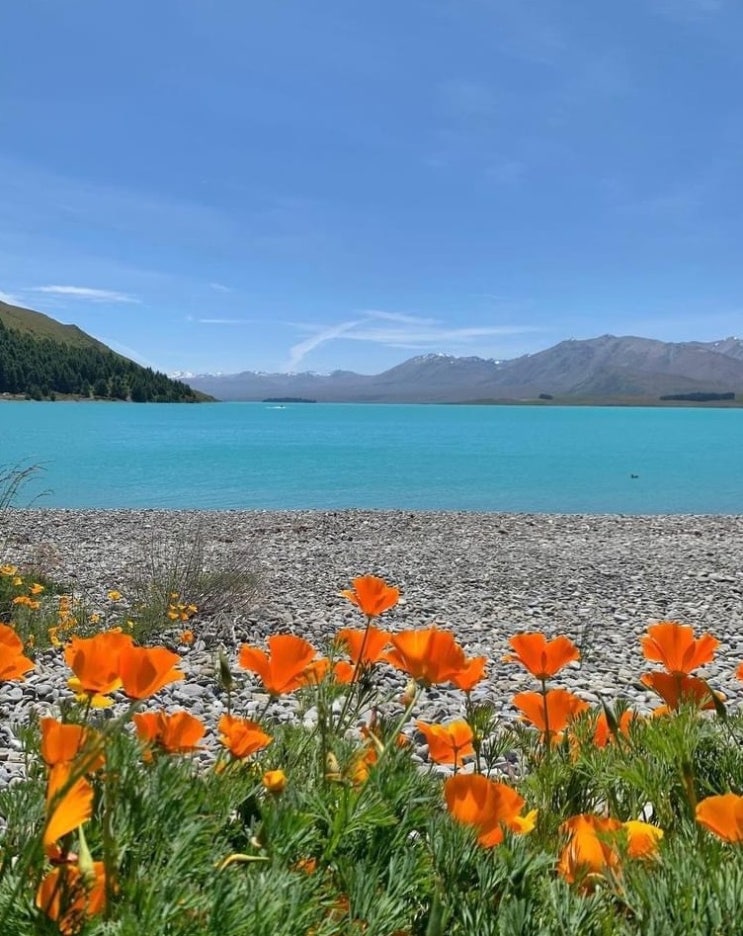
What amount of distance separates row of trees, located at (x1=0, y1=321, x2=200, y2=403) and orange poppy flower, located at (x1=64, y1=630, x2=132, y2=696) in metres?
142

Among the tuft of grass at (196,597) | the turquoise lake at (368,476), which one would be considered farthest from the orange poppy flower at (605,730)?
the turquoise lake at (368,476)

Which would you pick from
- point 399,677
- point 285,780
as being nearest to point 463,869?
point 285,780

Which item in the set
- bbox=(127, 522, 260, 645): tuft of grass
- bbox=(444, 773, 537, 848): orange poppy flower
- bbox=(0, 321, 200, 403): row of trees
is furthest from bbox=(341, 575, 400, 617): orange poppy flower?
bbox=(0, 321, 200, 403): row of trees

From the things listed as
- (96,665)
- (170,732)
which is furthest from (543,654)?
(96,665)

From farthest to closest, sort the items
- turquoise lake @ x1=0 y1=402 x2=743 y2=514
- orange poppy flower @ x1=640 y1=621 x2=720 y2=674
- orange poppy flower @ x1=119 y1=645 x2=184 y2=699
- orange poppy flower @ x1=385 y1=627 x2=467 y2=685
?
turquoise lake @ x1=0 y1=402 x2=743 y2=514
orange poppy flower @ x1=640 y1=621 x2=720 y2=674
orange poppy flower @ x1=385 y1=627 x2=467 y2=685
orange poppy flower @ x1=119 y1=645 x2=184 y2=699

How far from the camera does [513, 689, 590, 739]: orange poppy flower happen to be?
4.93ft

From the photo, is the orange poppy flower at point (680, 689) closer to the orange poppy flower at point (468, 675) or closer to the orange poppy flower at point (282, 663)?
the orange poppy flower at point (468, 675)

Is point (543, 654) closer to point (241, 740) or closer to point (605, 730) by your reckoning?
point (605, 730)

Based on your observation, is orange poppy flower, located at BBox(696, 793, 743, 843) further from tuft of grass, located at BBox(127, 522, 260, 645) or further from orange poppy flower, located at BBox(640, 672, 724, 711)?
tuft of grass, located at BBox(127, 522, 260, 645)

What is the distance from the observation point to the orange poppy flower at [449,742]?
1.30m

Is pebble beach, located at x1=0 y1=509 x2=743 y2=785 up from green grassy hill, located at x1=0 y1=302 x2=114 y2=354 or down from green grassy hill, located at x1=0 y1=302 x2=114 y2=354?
down

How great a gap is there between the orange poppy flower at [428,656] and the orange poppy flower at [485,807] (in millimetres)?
221

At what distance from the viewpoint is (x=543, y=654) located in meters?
1.46

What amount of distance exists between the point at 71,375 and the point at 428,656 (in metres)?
145
